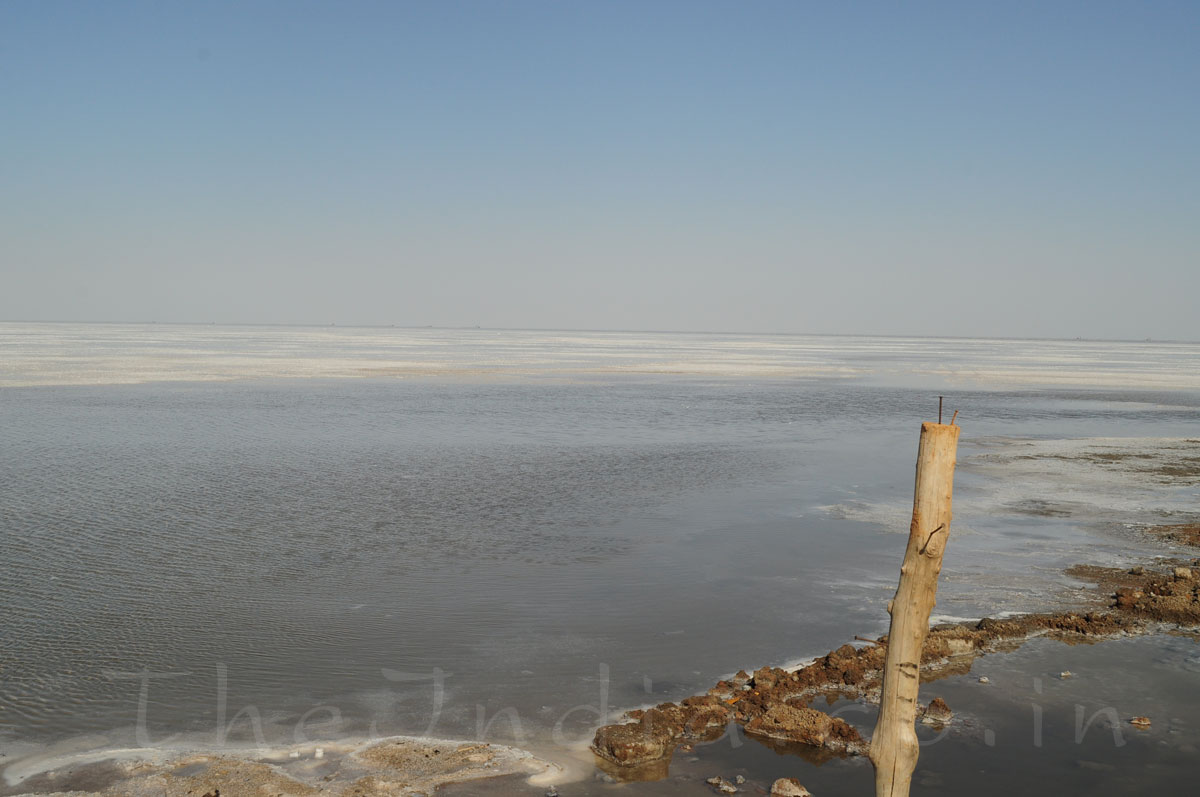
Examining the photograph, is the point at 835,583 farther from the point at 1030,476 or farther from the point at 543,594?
the point at 1030,476

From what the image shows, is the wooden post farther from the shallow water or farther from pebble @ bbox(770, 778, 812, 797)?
the shallow water

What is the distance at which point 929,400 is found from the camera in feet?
131

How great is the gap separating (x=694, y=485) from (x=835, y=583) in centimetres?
685

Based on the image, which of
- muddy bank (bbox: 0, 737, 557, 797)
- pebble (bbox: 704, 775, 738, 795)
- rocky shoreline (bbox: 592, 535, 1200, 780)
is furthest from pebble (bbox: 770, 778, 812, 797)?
muddy bank (bbox: 0, 737, 557, 797)

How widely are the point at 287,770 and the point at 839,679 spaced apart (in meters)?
4.84

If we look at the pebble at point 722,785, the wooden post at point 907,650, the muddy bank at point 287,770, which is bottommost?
the pebble at point 722,785

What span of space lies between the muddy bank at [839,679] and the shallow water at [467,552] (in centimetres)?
51

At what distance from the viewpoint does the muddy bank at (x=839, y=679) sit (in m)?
7.44

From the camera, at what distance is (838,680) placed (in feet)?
28.5

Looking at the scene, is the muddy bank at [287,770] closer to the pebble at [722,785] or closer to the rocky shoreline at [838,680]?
the rocky shoreline at [838,680]

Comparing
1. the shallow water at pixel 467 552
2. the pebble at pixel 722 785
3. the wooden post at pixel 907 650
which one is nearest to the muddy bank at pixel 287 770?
the shallow water at pixel 467 552

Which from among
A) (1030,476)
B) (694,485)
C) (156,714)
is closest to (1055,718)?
(156,714)

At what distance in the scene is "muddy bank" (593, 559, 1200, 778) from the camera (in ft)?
24.4

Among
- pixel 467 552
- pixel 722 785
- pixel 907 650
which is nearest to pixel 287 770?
pixel 722 785
